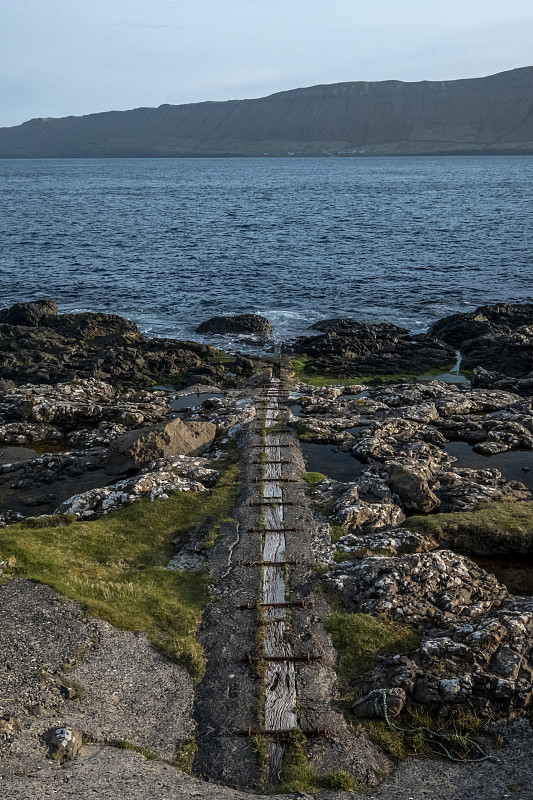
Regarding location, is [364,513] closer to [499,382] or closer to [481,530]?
[481,530]

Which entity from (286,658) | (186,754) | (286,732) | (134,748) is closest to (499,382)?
(286,658)

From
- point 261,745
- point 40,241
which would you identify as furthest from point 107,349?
point 40,241

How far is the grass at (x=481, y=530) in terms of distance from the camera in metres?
23.7

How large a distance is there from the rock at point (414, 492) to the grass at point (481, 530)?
1483 millimetres

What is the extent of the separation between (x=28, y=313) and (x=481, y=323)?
128 ft

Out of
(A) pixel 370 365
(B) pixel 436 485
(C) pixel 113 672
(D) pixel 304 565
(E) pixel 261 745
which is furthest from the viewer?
(A) pixel 370 365

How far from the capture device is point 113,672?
16.6 m

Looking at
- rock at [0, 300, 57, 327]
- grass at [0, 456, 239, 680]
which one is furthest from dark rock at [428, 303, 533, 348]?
rock at [0, 300, 57, 327]

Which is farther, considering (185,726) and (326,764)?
(185,726)

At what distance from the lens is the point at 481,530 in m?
24.0

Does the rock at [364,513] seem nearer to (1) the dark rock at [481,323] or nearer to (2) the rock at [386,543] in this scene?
(2) the rock at [386,543]

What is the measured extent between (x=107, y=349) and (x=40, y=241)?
209 feet

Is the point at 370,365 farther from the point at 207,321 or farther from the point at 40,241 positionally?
the point at 40,241

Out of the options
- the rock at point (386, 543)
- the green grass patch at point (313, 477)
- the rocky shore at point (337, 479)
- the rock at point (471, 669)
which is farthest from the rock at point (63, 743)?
the green grass patch at point (313, 477)
